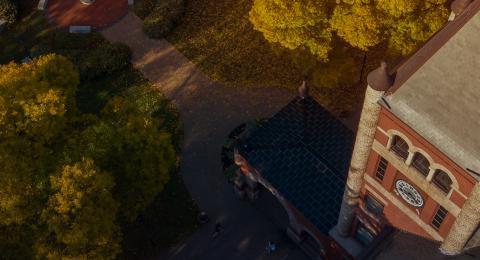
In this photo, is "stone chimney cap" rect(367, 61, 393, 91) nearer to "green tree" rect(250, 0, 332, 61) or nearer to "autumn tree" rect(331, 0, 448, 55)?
Result: "autumn tree" rect(331, 0, 448, 55)

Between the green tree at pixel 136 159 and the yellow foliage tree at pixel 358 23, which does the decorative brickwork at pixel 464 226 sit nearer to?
the yellow foliage tree at pixel 358 23

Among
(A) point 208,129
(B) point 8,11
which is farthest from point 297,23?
(B) point 8,11

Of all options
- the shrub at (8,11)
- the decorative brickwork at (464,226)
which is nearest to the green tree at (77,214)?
the decorative brickwork at (464,226)

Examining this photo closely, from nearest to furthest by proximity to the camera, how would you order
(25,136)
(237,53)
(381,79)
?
(381,79)
(25,136)
(237,53)

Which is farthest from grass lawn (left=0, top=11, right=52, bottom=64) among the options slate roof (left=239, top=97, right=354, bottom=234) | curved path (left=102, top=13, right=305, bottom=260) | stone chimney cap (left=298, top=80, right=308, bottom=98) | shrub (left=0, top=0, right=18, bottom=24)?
stone chimney cap (left=298, top=80, right=308, bottom=98)

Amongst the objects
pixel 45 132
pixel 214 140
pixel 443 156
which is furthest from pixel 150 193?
pixel 443 156

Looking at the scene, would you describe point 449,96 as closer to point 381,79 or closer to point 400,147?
point 381,79
